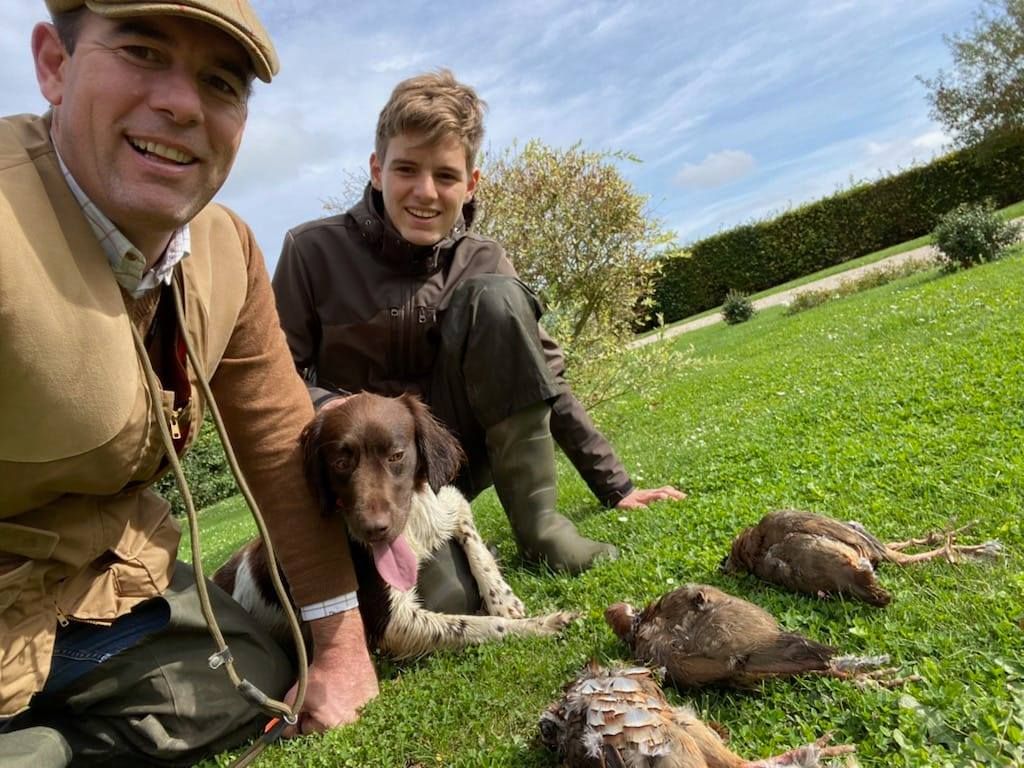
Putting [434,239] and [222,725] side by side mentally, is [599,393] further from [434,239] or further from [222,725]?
[222,725]

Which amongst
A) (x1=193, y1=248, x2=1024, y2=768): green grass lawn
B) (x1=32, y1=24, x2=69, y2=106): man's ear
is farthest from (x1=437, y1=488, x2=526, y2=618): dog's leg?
(x1=32, y1=24, x2=69, y2=106): man's ear

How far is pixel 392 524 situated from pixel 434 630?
526mm

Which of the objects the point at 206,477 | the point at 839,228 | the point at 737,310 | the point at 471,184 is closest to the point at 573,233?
the point at 471,184

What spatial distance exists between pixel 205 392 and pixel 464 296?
165cm

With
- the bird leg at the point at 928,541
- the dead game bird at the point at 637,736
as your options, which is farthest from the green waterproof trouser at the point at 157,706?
the bird leg at the point at 928,541

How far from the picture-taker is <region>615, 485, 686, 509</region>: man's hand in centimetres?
431

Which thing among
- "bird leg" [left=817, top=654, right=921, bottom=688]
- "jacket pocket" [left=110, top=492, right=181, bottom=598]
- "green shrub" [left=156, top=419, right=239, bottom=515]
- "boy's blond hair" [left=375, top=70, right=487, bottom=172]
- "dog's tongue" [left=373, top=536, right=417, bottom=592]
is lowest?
"green shrub" [left=156, top=419, right=239, bottom=515]

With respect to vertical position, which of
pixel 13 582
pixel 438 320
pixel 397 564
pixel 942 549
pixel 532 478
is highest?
pixel 438 320

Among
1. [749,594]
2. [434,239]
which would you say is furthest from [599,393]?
[749,594]

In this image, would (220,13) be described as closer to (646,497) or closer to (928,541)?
(928,541)

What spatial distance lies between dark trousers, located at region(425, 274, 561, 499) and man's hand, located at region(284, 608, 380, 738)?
126cm

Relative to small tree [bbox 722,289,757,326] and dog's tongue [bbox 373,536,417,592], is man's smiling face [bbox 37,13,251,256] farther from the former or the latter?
small tree [bbox 722,289,757,326]

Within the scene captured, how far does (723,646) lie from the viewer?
82.7 inches

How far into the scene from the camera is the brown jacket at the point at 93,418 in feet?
6.15
